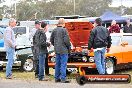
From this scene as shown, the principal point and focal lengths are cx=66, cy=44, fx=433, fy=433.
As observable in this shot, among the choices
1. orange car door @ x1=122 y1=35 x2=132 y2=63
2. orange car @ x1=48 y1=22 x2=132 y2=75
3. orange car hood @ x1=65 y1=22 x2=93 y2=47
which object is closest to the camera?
orange car @ x1=48 y1=22 x2=132 y2=75

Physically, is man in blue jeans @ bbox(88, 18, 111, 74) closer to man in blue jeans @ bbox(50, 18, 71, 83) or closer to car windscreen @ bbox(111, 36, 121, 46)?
man in blue jeans @ bbox(50, 18, 71, 83)

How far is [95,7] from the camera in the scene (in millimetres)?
107812

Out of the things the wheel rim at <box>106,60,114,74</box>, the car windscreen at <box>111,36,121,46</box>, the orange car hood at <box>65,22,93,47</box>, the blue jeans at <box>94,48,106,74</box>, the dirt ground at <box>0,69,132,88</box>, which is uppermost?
the orange car hood at <box>65,22,93,47</box>

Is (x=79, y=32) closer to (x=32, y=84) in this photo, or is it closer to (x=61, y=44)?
(x=61, y=44)

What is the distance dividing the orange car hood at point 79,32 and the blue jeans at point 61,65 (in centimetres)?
161

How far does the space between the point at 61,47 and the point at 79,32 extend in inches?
69.5

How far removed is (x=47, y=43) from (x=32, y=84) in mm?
1391

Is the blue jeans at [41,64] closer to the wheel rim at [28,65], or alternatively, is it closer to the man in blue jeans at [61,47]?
the man in blue jeans at [61,47]

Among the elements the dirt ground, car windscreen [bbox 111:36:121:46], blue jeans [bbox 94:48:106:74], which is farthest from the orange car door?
blue jeans [bbox 94:48:106:74]

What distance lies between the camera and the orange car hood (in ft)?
43.7

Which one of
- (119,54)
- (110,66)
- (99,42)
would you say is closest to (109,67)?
(110,66)

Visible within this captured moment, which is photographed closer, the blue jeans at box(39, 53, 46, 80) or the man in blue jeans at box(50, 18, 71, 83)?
the man in blue jeans at box(50, 18, 71, 83)

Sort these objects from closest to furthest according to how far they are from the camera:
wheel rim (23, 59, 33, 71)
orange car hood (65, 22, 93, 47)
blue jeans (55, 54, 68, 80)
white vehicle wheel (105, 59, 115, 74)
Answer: blue jeans (55, 54, 68, 80) < orange car hood (65, 22, 93, 47) < white vehicle wheel (105, 59, 115, 74) < wheel rim (23, 59, 33, 71)

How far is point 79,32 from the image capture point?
13453mm
